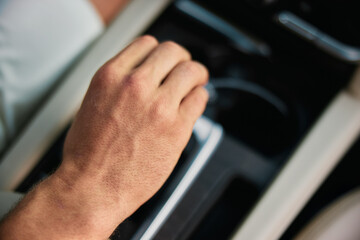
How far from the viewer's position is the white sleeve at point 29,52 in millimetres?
665

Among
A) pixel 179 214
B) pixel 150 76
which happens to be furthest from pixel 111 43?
pixel 179 214

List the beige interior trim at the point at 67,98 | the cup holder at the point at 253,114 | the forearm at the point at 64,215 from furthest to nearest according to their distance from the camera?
the cup holder at the point at 253,114 → the beige interior trim at the point at 67,98 → the forearm at the point at 64,215

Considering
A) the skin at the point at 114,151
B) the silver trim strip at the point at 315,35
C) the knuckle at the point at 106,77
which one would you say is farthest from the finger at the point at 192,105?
the silver trim strip at the point at 315,35

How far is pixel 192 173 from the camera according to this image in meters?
0.60

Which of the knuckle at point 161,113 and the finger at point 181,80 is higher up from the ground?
the finger at point 181,80

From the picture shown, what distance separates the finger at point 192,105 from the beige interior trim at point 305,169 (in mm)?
171

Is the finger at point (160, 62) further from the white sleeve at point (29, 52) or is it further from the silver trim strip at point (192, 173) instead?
the white sleeve at point (29, 52)

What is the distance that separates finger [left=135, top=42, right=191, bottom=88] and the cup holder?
0.59 feet

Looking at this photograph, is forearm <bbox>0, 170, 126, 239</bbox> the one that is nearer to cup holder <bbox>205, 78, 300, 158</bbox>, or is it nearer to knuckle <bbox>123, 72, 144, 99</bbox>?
knuckle <bbox>123, 72, 144, 99</bbox>

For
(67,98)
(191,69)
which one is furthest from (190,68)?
(67,98)

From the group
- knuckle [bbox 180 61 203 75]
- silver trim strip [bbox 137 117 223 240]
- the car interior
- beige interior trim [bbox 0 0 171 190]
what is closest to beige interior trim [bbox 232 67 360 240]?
the car interior

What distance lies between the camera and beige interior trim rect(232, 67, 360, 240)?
0.57 metres

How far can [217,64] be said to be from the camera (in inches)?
30.8

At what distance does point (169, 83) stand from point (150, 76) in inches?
1.2
